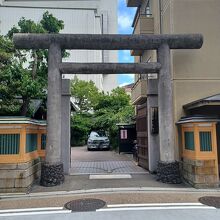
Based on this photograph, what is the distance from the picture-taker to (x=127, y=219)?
6043mm

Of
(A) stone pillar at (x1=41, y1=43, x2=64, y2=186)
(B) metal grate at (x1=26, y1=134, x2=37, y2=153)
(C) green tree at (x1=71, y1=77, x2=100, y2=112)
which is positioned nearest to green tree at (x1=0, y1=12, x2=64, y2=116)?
(A) stone pillar at (x1=41, y1=43, x2=64, y2=186)

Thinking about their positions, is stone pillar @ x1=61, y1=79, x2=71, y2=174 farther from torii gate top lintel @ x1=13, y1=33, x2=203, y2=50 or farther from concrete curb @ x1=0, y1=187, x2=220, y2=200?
concrete curb @ x1=0, y1=187, x2=220, y2=200

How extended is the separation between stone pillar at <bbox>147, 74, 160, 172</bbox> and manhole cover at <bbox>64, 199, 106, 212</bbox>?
483cm

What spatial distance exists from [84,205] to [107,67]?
5445 mm

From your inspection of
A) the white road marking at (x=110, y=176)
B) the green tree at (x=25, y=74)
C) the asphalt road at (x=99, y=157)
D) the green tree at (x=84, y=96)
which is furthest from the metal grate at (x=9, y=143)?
the green tree at (x=84, y=96)

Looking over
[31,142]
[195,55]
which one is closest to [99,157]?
[31,142]

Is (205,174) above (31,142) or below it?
below

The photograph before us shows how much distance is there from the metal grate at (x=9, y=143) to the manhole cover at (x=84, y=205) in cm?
267

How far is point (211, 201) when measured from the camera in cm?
755

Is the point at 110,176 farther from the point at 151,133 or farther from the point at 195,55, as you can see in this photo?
the point at 195,55

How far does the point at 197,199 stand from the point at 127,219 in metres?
2.73

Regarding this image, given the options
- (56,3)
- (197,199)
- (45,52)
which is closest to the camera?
(197,199)

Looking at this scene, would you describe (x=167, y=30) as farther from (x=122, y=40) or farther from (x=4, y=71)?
(x=4, y=71)

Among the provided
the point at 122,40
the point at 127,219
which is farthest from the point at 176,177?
the point at 122,40
